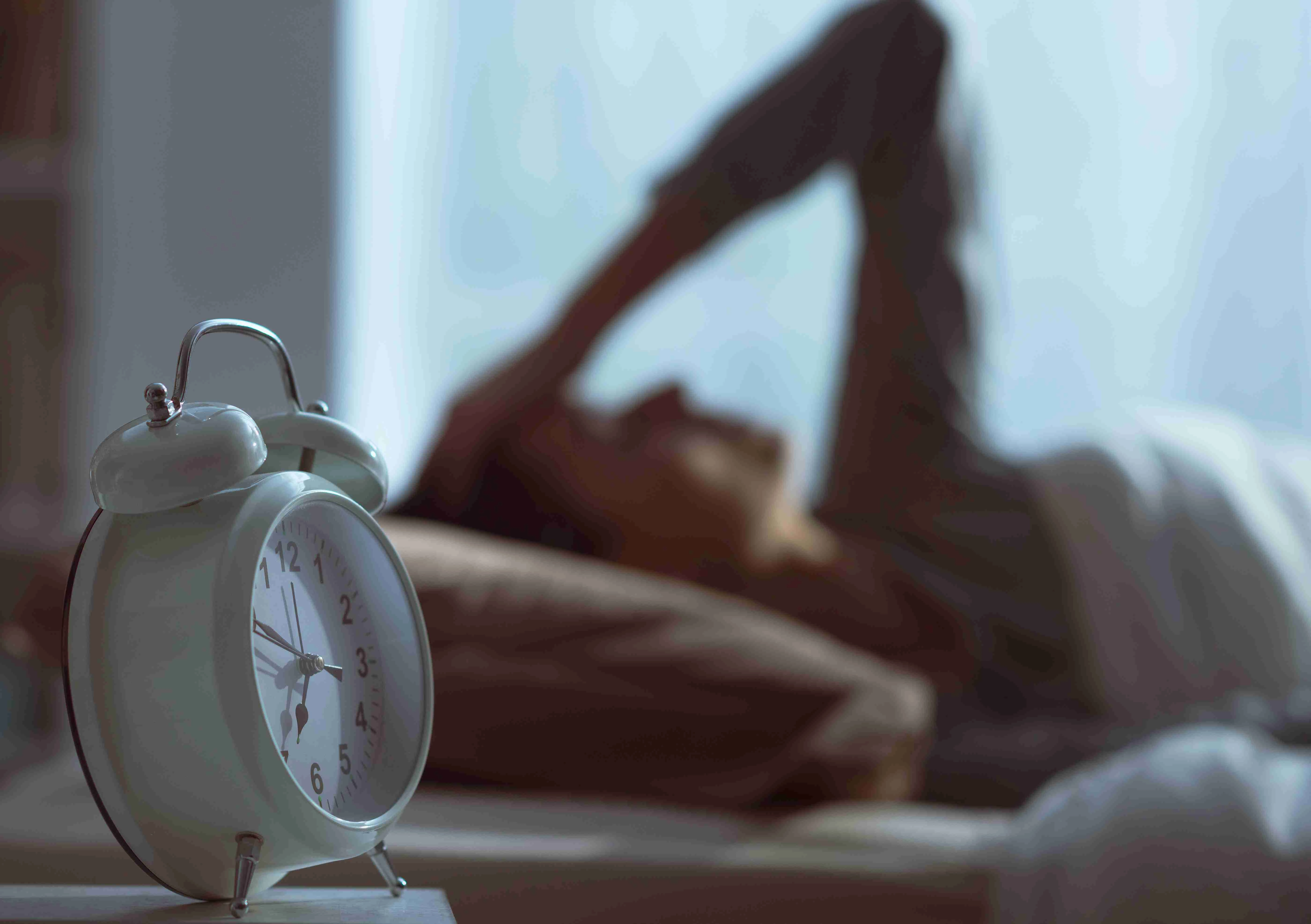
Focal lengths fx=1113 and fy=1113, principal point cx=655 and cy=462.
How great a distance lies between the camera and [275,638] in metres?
0.40

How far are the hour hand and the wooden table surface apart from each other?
92 millimetres

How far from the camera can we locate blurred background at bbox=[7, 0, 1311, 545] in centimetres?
170

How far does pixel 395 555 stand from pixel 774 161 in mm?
1321

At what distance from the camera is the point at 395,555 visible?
1.53 feet

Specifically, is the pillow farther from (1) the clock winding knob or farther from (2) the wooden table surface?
(1) the clock winding knob

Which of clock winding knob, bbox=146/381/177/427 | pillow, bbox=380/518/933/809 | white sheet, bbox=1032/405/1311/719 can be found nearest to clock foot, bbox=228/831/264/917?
clock winding knob, bbox=146/381/177/427

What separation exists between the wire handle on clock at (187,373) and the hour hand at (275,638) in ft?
0.25

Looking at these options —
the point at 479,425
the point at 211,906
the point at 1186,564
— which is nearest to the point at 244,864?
the point at 211,906

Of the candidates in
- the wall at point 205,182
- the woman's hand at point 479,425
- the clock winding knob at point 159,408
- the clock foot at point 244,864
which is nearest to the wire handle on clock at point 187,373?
the clock winding knob at point 159,408

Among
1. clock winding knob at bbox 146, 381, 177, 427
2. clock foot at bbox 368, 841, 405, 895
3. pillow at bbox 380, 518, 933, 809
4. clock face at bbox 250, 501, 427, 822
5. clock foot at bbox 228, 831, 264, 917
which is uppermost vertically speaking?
clock winding knob at bbox 146, 381, 177, 427

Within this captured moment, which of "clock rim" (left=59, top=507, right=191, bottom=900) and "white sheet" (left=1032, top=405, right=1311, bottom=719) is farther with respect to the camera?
"white sheet" (left=1032, top=405, right=1311, bottom=719)

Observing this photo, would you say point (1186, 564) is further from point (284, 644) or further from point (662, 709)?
point (284, 644)

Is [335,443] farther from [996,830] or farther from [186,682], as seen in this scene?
[996,830]

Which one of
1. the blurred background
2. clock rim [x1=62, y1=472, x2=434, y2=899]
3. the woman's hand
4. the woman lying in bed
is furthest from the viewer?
the blurred background
